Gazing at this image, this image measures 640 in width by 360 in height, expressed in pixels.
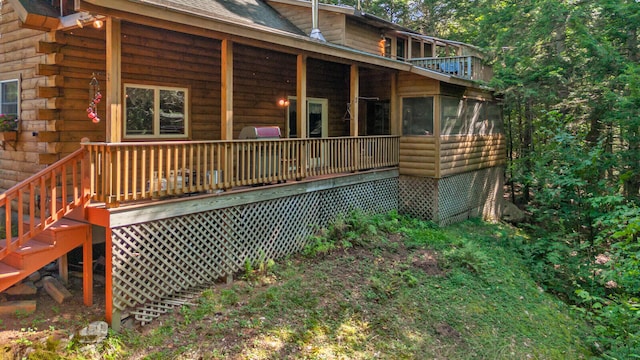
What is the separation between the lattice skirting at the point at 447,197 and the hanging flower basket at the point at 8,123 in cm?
920

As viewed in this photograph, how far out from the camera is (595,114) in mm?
13492

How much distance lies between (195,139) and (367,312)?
528 cm

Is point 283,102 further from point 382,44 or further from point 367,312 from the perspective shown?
point 367,312

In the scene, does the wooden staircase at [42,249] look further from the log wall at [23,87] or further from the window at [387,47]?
the window at [387,47]

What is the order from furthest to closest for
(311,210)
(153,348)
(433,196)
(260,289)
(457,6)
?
(457,6), (433,196), (311,210), (260,289), (153,348)

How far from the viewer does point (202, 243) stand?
6816 mm

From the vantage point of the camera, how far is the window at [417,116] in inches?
479

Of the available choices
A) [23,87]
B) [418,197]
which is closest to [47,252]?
[23,87]

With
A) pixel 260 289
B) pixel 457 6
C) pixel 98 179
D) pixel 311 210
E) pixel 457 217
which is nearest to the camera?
pixel 98 179

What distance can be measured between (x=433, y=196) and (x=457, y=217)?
1.77 meters

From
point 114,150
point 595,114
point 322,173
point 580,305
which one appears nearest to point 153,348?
point 114,150

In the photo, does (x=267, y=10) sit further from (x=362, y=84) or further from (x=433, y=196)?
(x=433, y=196)

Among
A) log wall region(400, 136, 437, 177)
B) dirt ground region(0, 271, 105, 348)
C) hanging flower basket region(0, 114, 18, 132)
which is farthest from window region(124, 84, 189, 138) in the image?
log wall region(400, 136, 437, 177)

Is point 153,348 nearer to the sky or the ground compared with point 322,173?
nearer to the ground
